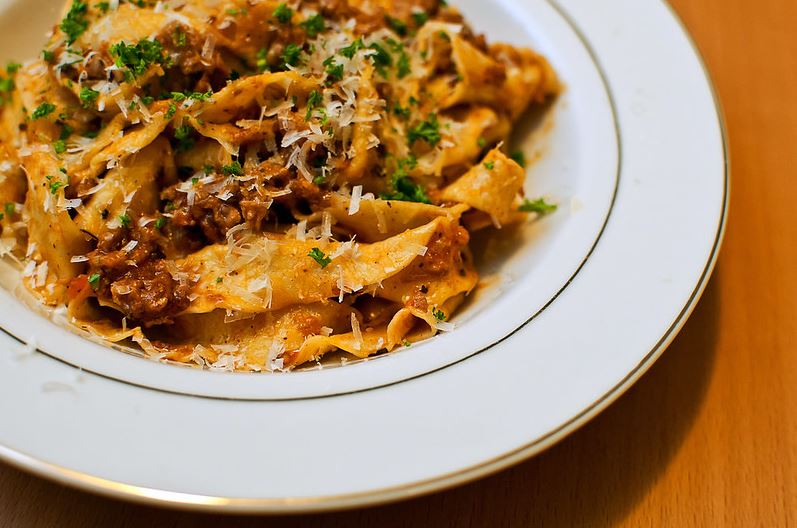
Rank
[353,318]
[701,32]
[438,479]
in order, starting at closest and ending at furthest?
[438,479] → [353,318] → [701,32]

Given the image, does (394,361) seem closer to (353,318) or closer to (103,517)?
(353,318)

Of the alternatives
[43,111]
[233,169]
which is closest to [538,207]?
[233,169]

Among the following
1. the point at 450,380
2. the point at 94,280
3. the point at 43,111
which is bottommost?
the point at 450,380

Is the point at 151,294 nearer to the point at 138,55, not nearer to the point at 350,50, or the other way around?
the point at 138,55

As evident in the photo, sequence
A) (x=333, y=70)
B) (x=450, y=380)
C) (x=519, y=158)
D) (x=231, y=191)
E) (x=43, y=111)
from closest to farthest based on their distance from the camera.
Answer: (x=450, y=380) < (x=231, y=191) < (x=43, y=111) < (x=333, y=70) < (x=519, y=158)

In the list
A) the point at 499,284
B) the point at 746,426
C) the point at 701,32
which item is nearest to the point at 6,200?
the point at 499,284

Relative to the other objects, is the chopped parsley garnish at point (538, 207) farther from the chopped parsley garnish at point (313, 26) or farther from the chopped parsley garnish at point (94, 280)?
the chopped parsley garnish at point (94, 280)

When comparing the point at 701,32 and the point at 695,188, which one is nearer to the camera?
the point at 695,188
